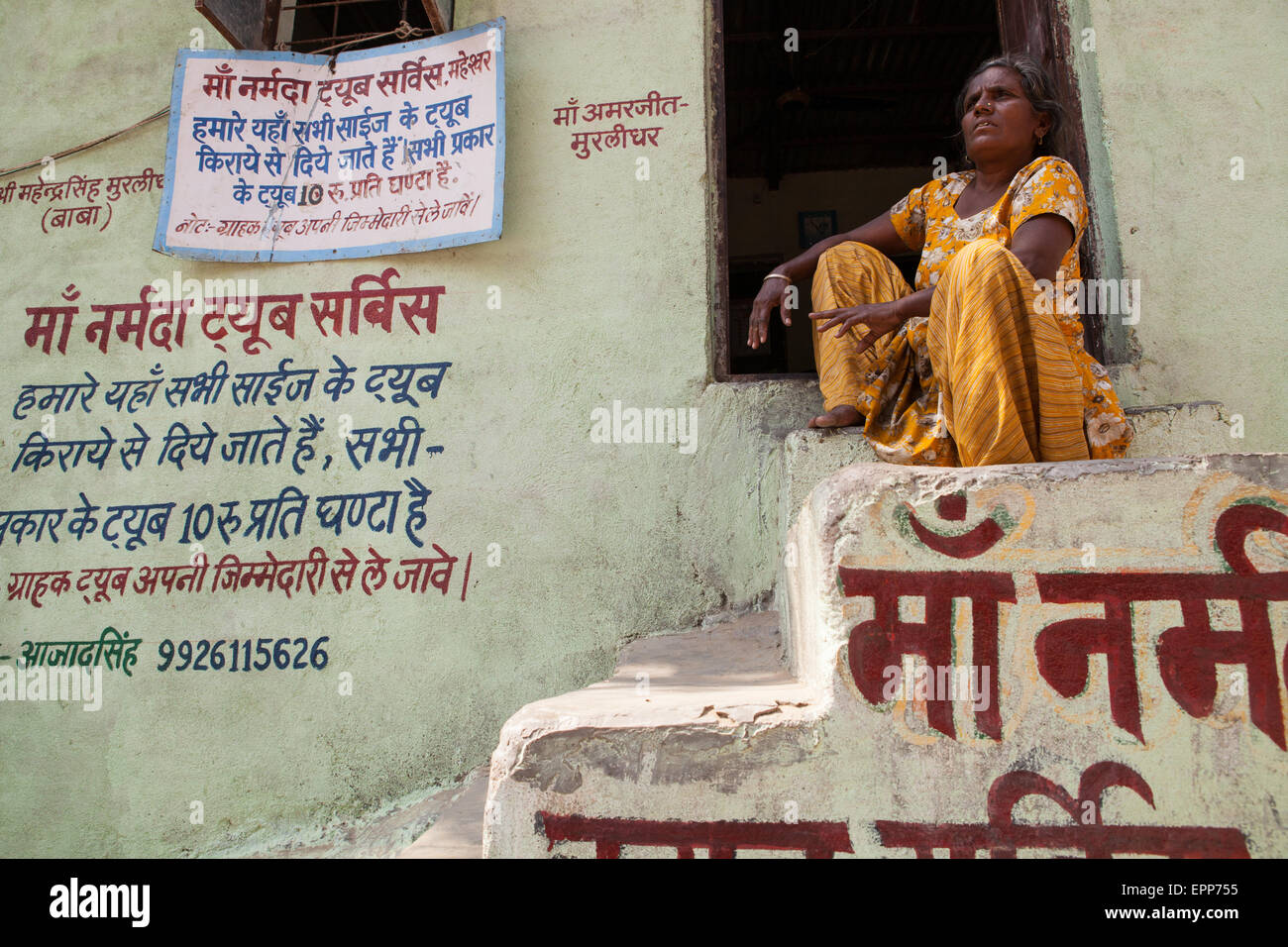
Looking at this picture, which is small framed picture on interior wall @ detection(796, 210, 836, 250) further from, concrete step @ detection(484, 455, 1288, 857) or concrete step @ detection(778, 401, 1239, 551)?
concrete step @ detection(484, 455, 1288, 857)

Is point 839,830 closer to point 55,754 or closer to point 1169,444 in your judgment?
point 1169,444

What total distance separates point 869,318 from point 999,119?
27.1 inches

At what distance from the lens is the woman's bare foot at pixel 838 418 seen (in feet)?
7.86

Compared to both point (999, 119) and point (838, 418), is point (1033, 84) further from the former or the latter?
point (838, 418)

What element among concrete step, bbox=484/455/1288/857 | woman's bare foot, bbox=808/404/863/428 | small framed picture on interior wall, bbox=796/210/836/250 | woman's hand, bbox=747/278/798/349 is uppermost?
small framed picture on interior wall, bbox=796/210/836/250

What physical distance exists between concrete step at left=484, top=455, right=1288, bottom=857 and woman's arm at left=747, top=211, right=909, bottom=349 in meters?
0.92

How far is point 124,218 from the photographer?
10.6ft

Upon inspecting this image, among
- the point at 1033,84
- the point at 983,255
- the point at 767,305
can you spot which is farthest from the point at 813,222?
the point at 983,255

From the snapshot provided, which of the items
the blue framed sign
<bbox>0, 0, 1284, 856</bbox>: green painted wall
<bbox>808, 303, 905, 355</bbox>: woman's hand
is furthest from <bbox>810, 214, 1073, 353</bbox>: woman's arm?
the blue framed sign

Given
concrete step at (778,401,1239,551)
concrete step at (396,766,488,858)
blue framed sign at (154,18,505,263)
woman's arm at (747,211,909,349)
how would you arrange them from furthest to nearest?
blue framed sign at (154,18,505,263), woman's arm at (747,211,909,349), concrete step at (778,401,1239,551), concrete step at (396,766,488,858)

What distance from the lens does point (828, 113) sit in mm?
A: 5984

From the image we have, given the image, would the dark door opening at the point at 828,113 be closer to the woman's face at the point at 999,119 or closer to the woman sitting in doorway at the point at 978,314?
the woman sitting in doorway at the point at 978,314

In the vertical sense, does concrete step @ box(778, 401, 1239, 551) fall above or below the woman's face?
below

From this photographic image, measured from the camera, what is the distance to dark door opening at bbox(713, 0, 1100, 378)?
3.28 metres
